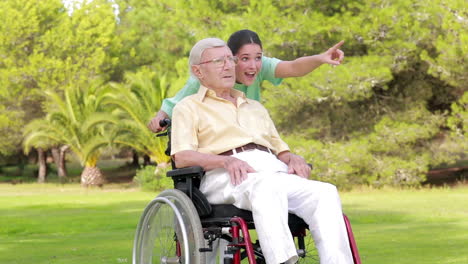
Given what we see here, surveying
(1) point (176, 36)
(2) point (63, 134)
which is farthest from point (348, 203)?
(1) point (176, 36)

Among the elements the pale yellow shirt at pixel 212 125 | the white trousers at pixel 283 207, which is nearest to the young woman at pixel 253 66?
the pale yellow shirt at pixel 212 125

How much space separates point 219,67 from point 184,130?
392 mm

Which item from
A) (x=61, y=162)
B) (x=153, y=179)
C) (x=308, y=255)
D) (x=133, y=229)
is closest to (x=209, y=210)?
(x=308, y=255)

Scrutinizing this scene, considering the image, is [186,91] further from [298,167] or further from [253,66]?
[298,167]

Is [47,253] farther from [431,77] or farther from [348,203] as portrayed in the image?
[431,77]

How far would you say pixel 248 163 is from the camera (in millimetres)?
4027

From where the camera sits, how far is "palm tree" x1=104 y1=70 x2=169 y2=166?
23922 mm

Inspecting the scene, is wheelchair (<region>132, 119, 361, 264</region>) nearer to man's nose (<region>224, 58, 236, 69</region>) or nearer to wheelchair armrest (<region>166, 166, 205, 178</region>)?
wheelchair armrest (<region>166, 166, 205, 178</region>)

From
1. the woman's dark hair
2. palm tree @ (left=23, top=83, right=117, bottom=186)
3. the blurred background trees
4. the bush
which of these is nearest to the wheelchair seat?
the woman's dark hair

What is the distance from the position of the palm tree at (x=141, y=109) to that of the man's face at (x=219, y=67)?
759 inches

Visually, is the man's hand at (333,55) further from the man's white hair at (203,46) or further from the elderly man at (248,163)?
the man's white hair at (203,46)

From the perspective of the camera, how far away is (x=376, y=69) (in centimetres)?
1919

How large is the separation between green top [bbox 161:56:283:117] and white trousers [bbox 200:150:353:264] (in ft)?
2.39

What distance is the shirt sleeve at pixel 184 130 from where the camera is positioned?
13.5ft
